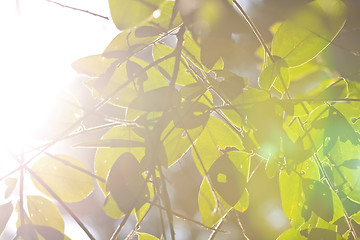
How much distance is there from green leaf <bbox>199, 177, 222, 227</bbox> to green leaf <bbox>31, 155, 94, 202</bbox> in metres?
0.23

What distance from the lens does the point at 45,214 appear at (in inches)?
30.6

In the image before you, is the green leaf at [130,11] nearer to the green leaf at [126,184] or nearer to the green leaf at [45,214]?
the green leaf at [126,184]

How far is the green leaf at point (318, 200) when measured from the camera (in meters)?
0.69

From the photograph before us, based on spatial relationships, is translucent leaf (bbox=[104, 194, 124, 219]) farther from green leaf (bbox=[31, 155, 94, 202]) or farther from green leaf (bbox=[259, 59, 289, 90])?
green leaf (bbox=[259, 59, 289, 90])

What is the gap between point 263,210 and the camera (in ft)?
7.71

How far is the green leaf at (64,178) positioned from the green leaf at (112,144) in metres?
0.13

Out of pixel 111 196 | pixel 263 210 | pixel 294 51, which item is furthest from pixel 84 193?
pixel 263 210

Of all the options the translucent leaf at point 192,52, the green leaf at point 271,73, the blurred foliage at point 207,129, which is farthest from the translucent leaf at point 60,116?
the green leaf at point 271,73

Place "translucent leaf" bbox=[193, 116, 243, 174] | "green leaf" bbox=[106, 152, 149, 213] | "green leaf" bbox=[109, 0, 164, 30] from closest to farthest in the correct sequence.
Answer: "green leaf" bbox=[109, 0, 164, 30] → "green leaf" bbox=[106, 152, 149, 213] → "translucent leaf" bbox=[193, 116, 243, 174]

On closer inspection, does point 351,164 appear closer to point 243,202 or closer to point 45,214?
point 243,202

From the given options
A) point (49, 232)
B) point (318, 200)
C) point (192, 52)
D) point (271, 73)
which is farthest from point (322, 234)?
point (49, 232)

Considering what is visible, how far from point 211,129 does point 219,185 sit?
0.12 m

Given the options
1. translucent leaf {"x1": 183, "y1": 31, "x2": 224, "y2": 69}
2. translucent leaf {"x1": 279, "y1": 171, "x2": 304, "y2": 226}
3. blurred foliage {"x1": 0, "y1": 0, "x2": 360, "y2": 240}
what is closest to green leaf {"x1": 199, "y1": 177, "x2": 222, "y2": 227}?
blurred foliage {"x1": 0, "y1": 0, "x2": 360, "y2": 240}

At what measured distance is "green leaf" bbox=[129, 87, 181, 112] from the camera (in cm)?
65
